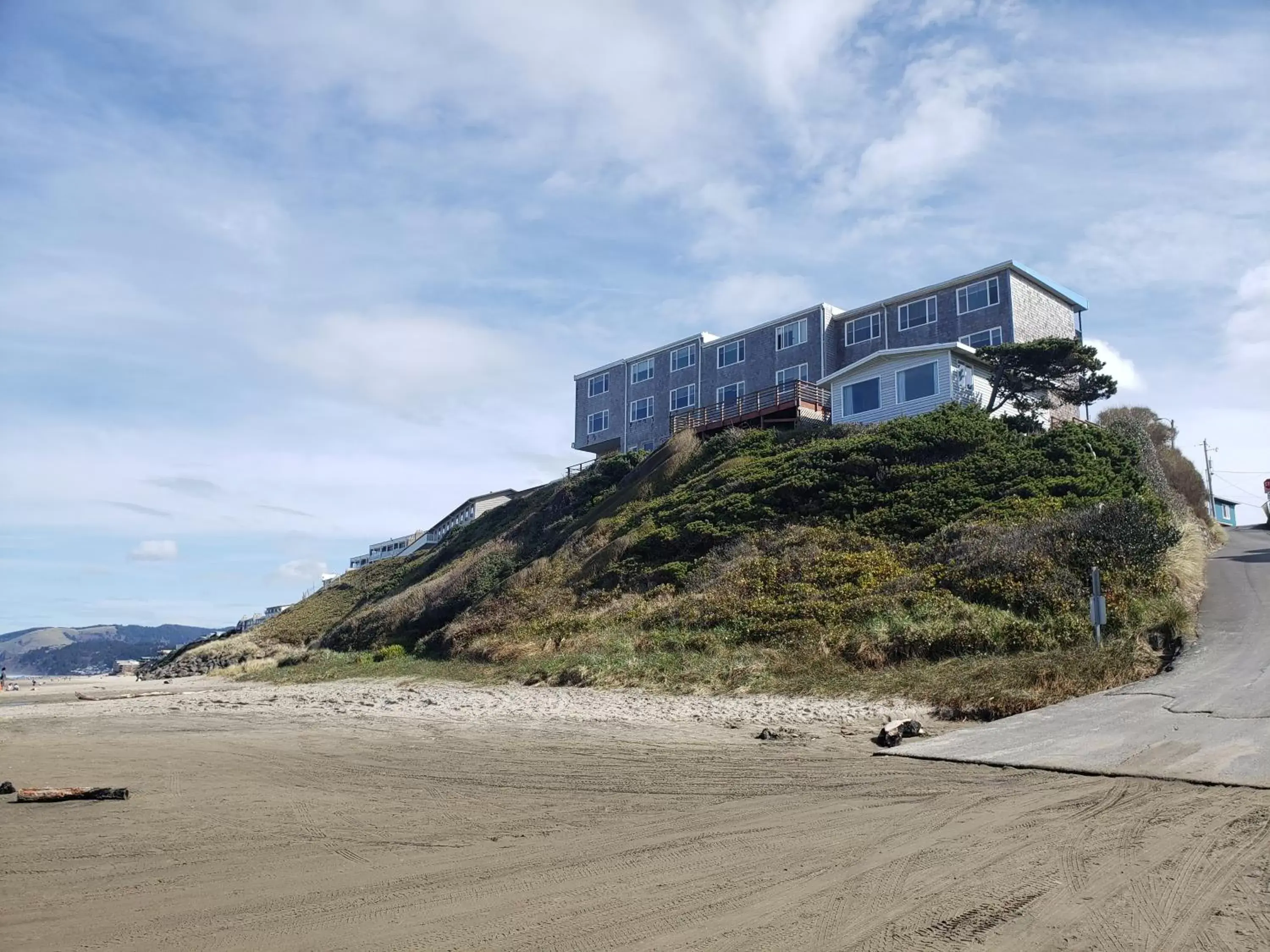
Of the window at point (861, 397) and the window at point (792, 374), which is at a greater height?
the window at point (792, 374)

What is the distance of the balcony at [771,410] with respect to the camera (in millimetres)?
40938

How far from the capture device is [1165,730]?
10.1 meters

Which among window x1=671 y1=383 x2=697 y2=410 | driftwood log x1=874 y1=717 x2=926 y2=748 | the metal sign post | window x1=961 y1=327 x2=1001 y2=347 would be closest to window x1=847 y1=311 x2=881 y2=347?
window x1=961 y1=327 x2=1001 y2=347

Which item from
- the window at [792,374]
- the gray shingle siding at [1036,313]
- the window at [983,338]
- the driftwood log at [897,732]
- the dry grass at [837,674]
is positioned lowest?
the driftwood log at [897,732]

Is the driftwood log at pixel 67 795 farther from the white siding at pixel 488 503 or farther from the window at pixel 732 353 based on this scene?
the white siding at pixel 488 503

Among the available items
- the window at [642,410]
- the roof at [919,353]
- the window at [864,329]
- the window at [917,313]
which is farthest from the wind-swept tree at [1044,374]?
the window at [642,410]

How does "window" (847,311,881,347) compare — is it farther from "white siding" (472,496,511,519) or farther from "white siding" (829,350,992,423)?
"white siding" (472,496,511,519)

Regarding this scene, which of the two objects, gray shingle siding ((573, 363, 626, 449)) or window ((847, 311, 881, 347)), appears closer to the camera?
window ((847, 311, 881, 347))

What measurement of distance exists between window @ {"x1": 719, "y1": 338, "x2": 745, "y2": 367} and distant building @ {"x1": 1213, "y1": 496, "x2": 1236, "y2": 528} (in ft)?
110

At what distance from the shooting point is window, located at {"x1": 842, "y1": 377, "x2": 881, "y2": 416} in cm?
3797

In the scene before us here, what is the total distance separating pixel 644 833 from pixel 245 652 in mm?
41074

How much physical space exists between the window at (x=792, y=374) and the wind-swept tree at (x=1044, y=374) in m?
11.9

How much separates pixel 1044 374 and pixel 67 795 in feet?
117

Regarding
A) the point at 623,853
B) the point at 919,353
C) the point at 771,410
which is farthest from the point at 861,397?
the point at 623,853
